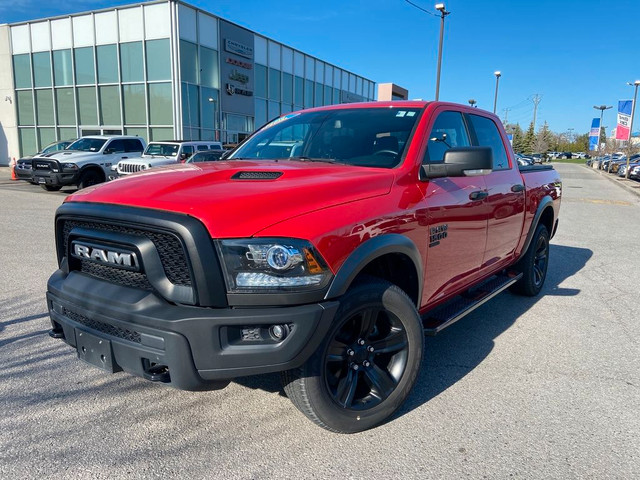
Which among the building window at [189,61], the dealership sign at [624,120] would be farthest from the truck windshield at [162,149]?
the dealership sign at [624,120]

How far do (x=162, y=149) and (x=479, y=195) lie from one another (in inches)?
583

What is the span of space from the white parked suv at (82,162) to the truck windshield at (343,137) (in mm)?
12326

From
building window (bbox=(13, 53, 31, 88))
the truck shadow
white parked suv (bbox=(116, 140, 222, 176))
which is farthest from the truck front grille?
building window (bbox=(13, 53, 31, 88))

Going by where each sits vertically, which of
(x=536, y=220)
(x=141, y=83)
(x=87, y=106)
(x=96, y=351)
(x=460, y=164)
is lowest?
(x=96, y=351)

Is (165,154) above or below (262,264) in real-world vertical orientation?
above

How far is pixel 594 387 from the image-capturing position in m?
3.31

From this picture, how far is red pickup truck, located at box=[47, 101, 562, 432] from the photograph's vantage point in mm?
2143

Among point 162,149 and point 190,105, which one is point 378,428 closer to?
point 162,149

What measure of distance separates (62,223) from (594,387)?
3.67 meters

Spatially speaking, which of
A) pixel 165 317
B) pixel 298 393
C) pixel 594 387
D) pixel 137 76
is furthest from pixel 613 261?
pixel 137 76

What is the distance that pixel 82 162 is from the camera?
14.6 metres

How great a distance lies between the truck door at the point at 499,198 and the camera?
3.98 m

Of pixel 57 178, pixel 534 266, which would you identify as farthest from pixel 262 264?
pixel 57 178

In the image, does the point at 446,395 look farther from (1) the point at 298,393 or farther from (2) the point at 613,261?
(2) the point at 613,261
